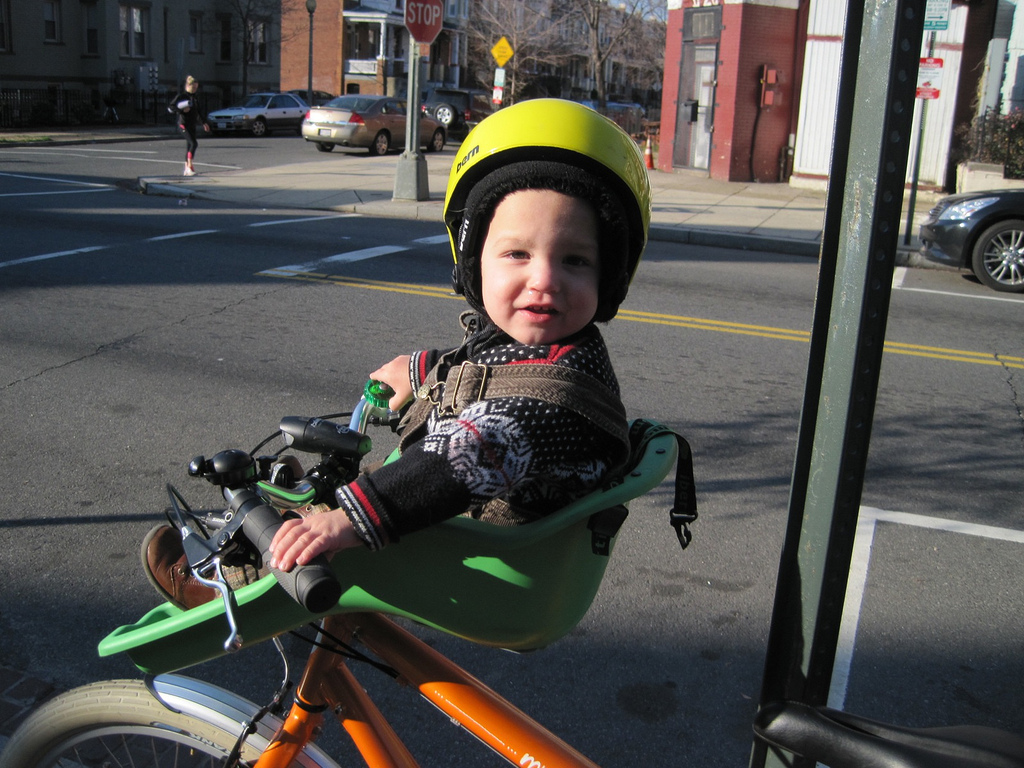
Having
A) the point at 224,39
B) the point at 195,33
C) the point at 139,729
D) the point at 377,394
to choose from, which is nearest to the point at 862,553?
the point at 377,394

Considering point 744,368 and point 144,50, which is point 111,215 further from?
point 144,50

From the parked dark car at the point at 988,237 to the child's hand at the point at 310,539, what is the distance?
10321 mm

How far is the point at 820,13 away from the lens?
18.8 metres

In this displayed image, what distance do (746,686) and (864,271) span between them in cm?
227

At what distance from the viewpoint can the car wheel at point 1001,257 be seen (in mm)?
10160

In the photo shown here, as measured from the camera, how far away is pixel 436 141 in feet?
89.0

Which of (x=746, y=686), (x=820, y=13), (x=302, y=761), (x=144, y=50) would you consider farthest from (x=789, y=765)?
(x=144, y=50)

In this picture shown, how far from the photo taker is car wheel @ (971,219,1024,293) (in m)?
10.2

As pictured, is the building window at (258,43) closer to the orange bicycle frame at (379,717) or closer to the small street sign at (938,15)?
the small street sign at (938,15)

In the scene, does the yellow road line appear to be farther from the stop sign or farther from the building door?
the building door

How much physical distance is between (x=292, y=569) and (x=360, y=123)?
24.2m

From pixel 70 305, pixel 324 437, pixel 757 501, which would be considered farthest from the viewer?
pixel 70 305

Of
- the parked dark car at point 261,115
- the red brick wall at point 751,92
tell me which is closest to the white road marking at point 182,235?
the red brick wall at point 751,92

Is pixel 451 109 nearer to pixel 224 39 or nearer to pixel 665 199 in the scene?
pixel 224 39
